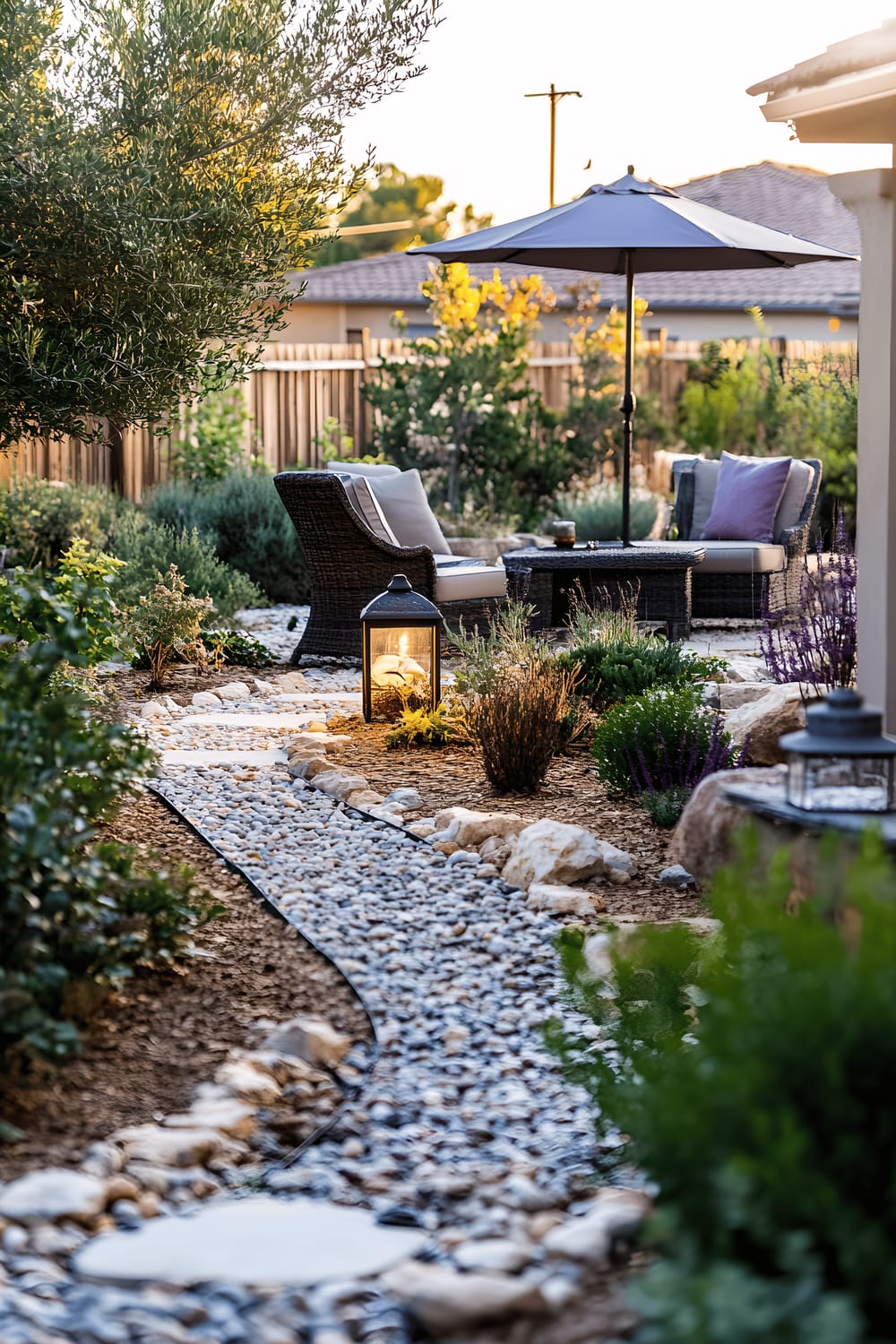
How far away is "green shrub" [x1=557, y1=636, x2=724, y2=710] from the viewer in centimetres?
674

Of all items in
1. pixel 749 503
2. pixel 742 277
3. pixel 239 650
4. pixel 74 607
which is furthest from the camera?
pixel 742 277

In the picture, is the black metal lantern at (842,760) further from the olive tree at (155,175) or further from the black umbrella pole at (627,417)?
the black umbrella pole at (627,417)

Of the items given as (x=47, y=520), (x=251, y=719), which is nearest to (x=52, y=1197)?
(x=251, y=719)

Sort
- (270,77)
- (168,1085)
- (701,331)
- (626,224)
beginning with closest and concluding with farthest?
(168,1085) → (270,77) → (626,224) → (701,331)

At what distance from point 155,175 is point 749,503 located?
5635 mm

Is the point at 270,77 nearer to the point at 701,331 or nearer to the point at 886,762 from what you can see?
the point at 886,762

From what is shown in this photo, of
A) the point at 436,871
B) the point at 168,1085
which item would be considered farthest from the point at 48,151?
the point at 168,1085

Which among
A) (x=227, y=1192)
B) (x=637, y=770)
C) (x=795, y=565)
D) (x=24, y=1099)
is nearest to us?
(x=227, y=1192)

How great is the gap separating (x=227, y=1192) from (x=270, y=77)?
4664mm

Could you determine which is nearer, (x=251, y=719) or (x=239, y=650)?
(x=251, y=719)

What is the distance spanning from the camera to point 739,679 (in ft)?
25.1

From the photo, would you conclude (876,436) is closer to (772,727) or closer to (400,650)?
(772,727)

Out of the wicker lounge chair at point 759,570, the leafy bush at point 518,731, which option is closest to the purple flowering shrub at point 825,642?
the leafy bush at point 518,731

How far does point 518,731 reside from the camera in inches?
221
